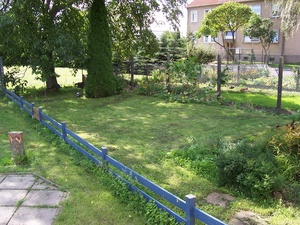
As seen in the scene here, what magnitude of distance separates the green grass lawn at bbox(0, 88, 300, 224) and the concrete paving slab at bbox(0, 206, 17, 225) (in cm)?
60

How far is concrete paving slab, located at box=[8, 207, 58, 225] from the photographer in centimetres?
346

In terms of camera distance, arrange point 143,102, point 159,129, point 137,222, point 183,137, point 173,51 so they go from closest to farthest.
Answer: point 137,222, point 183,137, point 159,129, point 143,102, point 173,51

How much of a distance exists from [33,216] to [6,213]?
35 cm

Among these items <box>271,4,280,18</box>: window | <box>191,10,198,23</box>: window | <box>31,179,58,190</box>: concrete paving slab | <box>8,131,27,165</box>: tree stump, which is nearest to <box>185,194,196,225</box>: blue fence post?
<box>31,179,58,190</box>: concrete paving slab

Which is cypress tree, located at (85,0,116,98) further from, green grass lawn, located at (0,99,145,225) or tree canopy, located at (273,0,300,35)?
tree canopy, located at (273,0,300,35)

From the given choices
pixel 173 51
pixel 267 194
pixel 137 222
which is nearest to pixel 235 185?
pixel 267 194

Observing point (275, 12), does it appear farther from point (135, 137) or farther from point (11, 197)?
point (11, 197)

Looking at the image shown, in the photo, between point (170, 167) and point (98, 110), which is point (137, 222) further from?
point (98, 110)

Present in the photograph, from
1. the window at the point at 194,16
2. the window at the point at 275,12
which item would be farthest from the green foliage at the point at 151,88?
the window at the point at 194,16

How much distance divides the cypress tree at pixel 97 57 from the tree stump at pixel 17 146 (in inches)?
260

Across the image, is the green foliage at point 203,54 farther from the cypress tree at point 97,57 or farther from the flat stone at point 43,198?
the flat stone at point 43,198

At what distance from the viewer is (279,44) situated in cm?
3019

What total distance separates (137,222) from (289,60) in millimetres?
29537

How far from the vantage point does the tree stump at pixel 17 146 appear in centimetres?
510
